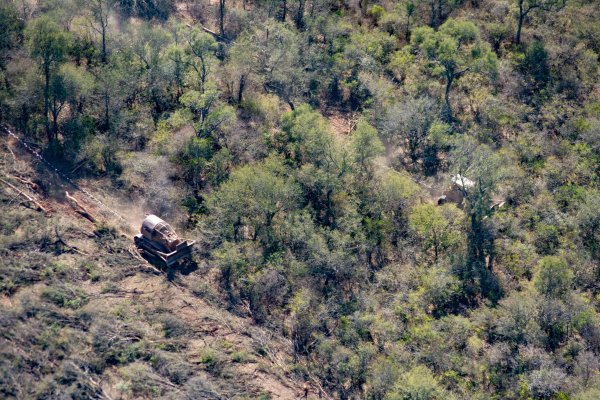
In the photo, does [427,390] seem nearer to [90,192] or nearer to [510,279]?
[510,279]

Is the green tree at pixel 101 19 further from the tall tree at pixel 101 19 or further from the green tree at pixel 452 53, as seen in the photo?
the green tree at pixel 452 53

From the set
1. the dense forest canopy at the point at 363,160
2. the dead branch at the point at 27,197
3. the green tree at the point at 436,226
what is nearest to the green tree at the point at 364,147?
the dense forest canopy at the point at 363,160

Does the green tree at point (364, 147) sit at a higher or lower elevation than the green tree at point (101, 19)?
lower

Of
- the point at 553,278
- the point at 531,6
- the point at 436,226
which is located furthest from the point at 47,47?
the point at 531,6

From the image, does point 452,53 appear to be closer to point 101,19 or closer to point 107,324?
point 101,19

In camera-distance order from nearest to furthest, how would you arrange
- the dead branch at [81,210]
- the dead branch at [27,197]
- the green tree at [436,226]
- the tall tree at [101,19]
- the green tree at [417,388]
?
1. the green tree at [417,388]
2. the dead branch at [27,197]
3. the dead branch at [81,210]
4. the green tree at [436,226]
5. the tall tree at [101,19]

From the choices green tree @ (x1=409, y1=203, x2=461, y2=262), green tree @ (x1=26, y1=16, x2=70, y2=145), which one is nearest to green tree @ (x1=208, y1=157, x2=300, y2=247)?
green tree @ (x1=409, y1=203, x2=461, y2=262)

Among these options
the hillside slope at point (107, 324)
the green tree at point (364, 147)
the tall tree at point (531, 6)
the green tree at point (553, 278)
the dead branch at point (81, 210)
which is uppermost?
the tall tree at point (531, 6)
